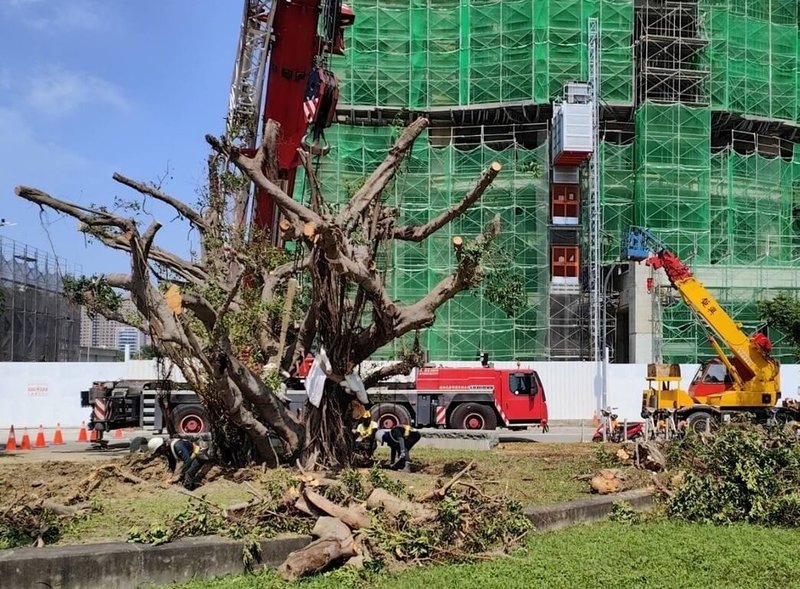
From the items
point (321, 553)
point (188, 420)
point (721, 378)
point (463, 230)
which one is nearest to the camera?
point (321, 553)

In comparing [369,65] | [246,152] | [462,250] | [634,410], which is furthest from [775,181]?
[462,250]

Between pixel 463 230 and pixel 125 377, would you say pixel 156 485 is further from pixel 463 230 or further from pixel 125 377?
pixel 463 230

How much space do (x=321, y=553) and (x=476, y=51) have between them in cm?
3261

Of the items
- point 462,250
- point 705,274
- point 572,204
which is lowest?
point 462,250

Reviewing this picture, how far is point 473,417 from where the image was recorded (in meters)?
22.7

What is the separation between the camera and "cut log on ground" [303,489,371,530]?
7.08 metres

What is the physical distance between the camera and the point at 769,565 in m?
6.99

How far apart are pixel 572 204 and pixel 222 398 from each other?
27101mm

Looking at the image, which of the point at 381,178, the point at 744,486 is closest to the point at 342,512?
the point at 744,486

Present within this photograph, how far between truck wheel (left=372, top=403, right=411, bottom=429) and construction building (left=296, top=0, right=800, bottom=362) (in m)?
11.5

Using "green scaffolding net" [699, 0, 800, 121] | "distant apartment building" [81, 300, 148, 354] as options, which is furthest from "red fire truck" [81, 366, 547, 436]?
"distant apartment building" [81, 300, 148, 354]

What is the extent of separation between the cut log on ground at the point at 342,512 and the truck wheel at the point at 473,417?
15280 mm

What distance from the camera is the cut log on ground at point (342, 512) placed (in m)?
7.08

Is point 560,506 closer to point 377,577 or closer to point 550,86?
point 377,577
